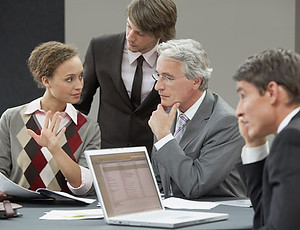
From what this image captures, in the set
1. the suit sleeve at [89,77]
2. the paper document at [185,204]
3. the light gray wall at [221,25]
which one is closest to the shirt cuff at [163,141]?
the paper document at [185,204]

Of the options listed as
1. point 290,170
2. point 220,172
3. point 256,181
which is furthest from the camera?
point 220,172

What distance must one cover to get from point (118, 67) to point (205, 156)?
0.90 meters

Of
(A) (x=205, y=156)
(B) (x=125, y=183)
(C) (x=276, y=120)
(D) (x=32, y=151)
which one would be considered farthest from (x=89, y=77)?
(C) (x=276, y=120)

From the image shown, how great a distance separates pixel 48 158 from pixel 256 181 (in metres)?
1.40

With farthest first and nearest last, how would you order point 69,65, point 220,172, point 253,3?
point 253,3
point 69,65
point 220,172

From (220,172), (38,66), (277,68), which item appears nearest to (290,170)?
(277,68)

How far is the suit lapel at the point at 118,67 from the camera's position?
392 cm

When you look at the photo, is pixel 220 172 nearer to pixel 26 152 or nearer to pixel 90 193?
pixel 90 193

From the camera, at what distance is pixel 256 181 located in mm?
2262

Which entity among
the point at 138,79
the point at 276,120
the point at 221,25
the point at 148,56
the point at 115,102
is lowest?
the point at 221,25

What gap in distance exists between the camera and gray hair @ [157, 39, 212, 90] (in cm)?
342

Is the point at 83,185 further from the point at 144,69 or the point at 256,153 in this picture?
the point at 256,153

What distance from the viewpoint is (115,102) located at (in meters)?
3.98

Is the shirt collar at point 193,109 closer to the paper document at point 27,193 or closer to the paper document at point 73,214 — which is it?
the paper document at point 27,193
